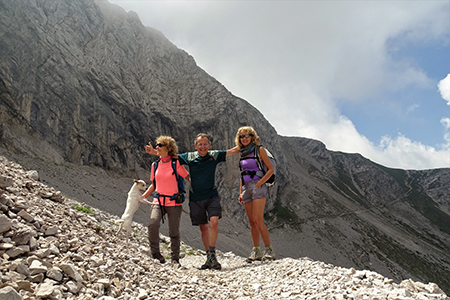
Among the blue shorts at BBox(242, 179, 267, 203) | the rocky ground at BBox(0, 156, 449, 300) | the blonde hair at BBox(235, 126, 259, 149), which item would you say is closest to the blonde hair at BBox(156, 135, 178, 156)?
the blonde hair at BBox(235, 126, 259, 149)

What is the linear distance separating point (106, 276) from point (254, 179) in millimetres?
4135

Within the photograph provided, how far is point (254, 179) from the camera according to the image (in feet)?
22.2

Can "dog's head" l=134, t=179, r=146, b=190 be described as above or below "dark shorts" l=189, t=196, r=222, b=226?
above

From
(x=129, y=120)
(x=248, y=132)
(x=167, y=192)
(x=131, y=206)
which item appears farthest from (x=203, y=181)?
(x=129, y=120)

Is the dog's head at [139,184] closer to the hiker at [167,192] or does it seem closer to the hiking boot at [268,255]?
the hiker at [167,192]

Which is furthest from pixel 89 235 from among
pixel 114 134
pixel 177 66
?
pixel 177 66

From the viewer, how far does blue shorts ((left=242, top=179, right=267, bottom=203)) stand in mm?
6656

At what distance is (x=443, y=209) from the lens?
117 metres

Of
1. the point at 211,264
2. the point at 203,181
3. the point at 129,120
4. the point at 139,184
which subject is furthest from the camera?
the point at 129,120

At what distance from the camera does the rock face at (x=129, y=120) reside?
2828 centimetres

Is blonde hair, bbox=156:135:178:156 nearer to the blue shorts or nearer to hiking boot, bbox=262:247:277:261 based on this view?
the blue shorts

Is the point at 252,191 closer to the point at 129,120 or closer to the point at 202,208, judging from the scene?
the point at 202,208

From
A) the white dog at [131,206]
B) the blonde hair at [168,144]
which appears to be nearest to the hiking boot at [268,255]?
the white dog at [131,206]

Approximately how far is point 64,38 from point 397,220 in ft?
336
